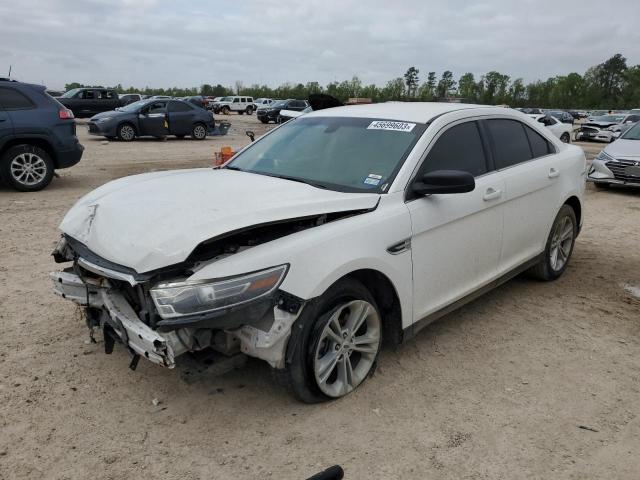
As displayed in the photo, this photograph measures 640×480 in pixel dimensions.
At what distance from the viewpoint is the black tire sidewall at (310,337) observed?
280 centimetres

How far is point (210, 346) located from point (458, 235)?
6.09 feet

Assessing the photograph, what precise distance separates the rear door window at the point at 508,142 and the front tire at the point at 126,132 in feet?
56.2

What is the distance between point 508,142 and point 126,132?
686 inches

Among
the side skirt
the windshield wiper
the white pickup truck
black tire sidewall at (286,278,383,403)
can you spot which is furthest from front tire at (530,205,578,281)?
the white pickup truck

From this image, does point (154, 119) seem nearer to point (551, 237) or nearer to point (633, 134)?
point (633, 134)

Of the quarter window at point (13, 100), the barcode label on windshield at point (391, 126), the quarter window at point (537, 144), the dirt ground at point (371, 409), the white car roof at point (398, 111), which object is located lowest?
the dirt ground at point (371, 409)

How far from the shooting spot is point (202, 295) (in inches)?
101

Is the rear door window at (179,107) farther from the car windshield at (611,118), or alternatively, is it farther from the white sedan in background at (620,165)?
the car windshield at (611,118)

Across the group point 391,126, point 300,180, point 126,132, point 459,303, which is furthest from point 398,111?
point 126,132

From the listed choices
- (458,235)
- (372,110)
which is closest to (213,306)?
(458,235)

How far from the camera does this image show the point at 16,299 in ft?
14.9

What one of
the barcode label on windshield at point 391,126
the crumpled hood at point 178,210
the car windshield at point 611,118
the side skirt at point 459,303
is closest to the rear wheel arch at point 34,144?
the crumpled hood at point 178,210

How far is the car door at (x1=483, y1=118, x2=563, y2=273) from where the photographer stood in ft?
13.9

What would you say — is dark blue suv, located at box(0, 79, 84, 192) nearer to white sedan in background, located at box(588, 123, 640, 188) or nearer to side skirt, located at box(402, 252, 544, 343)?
side skirt, located at box(402, 252, 544, 343)
